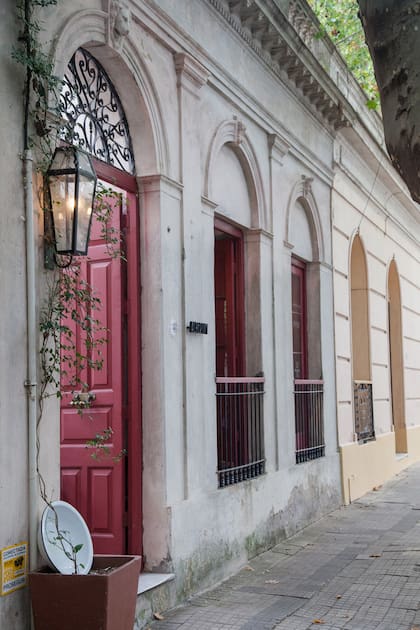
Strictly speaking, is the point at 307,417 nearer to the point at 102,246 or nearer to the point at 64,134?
the point at 102,246

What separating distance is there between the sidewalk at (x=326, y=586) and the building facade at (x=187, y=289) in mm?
254

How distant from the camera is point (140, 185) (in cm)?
710

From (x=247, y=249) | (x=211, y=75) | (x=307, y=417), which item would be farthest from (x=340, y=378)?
(x=211, y=75)

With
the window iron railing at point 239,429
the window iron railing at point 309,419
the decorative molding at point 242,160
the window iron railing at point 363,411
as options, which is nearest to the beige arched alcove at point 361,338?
the window iron railing at point 363,411

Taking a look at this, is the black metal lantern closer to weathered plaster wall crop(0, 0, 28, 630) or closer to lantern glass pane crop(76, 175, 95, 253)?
lantern glass pane crop(76, 175, 95, 253)

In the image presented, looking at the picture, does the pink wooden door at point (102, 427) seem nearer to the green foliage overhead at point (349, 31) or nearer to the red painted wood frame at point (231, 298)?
the red painted wood frame at point (231, 298)

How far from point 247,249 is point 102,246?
8.80ft

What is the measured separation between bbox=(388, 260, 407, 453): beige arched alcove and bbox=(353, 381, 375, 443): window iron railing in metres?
3.44

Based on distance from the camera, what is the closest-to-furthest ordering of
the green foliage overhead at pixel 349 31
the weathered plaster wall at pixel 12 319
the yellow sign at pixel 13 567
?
the yellow sign at pixel 13 567 < the weathered plaster wall at pixel 12 319 < the green foliage overhead at pixel 349 31

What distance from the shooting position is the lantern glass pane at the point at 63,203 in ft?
17.7

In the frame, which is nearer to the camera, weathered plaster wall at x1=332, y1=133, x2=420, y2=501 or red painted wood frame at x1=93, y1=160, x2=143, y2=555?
red painted wood frame at x1=93, y1=160, x2=143, y2=555

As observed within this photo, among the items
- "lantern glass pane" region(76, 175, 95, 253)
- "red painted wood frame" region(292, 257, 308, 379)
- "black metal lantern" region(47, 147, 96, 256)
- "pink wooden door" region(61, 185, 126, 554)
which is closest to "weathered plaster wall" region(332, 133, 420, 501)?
"red painted wood frame" region(292, 257, 308, 379)

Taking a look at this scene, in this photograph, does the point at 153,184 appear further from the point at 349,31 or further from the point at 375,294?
Result: the point at 349,31

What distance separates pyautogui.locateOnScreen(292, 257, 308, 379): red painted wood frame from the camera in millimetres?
11336
